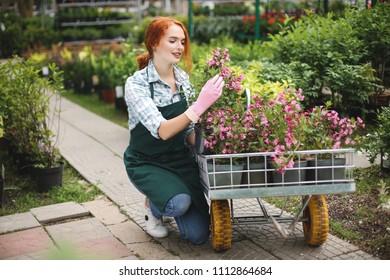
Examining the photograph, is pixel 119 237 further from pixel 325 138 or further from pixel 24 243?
pixel 325 138

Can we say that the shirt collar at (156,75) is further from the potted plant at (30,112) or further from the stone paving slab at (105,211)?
the potted plant at (30,112)

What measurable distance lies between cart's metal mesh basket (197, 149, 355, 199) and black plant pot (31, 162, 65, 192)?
2.03 meters

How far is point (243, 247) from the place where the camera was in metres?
3.37

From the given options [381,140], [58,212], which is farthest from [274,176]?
[58,212]

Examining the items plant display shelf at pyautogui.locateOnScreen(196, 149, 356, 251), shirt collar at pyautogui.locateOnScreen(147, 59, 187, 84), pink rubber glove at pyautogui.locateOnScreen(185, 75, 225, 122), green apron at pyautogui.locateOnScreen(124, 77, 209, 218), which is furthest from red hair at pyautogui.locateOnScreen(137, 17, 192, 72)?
plant display shelf at pyautogui.locateOnScreen(196, 149, 356, 251)

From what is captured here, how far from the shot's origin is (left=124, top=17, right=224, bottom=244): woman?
3258 mm

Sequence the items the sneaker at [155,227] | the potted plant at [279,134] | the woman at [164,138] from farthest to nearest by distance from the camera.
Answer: the sneaker at [155,227]
the woman at [164,138]
the potted plant at [279,134]

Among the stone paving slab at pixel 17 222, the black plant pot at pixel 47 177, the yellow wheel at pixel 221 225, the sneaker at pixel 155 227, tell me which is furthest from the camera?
the black plant pot at pixel 47 177

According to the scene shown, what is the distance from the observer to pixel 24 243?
359 cm

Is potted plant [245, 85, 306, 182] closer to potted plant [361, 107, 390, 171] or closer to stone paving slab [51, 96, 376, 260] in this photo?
stone paving slab [51, 96, 376, 260]

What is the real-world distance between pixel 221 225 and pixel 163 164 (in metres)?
0.57

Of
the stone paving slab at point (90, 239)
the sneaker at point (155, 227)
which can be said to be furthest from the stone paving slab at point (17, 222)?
the sneaker at point (155, 227)

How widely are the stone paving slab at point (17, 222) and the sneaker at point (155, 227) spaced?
2.80ft

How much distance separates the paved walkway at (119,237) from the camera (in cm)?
328
